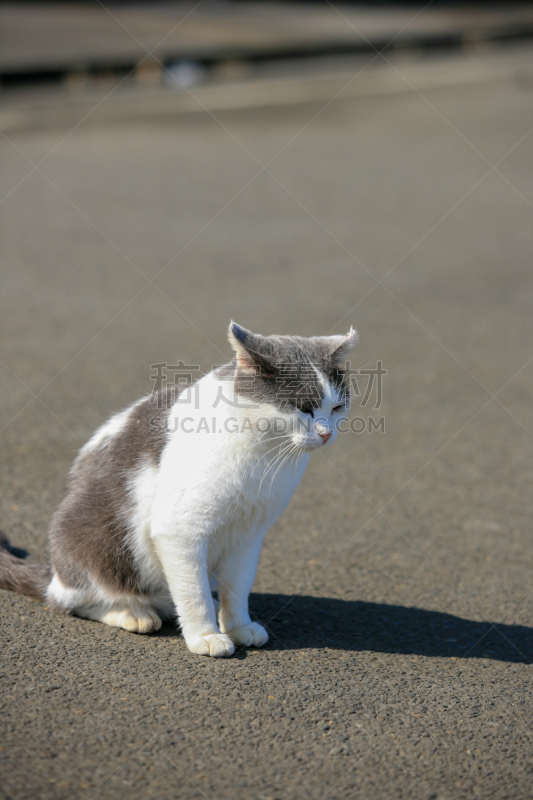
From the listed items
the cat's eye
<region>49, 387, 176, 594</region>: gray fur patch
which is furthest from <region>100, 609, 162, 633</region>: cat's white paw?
the cat's eye

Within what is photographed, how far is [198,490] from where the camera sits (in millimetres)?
3438

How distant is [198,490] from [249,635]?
805 millimetres

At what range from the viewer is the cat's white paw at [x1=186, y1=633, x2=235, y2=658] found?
140 inches

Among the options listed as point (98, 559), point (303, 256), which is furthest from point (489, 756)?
point (303, 256)

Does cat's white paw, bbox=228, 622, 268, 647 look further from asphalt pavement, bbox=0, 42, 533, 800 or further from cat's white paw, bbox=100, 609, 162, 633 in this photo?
cat's white paw, bbox=100, 609, 162, 633

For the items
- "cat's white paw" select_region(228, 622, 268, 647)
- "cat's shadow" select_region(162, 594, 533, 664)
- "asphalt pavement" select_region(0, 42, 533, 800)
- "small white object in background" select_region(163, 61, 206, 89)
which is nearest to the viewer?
"asphalt pavement" select_region(0, 42, 533, 800)

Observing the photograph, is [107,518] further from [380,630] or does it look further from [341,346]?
[380,630]

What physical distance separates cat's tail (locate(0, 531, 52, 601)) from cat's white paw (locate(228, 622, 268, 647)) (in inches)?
37.9

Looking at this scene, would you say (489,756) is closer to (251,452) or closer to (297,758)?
(297,758)

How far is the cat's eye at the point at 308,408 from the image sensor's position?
3.42 metres

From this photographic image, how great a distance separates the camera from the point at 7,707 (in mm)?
3172

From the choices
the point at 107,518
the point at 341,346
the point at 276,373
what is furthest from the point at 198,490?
the point at 341,346

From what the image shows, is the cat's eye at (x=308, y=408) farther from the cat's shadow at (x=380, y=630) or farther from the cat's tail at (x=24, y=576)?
the cat's tail at (x=24, y=576)

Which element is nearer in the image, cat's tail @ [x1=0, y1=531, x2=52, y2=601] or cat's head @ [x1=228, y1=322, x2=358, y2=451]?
cat's head @ [x1=228, y1=322, x2=358, y2=451]
